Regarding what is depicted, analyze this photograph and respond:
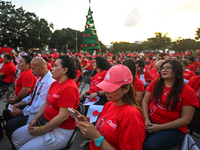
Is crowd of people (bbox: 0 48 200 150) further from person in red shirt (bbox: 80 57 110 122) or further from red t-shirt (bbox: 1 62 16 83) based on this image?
red t-shirt (bbox: 1 62 16 83)

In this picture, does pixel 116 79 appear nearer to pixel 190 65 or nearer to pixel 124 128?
pixel 124 128

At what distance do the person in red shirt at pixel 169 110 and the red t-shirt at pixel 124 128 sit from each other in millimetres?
851

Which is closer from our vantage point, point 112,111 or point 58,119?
point 112,111

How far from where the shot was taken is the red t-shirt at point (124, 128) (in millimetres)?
1208

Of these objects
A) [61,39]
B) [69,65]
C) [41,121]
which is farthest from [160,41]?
[41,121]

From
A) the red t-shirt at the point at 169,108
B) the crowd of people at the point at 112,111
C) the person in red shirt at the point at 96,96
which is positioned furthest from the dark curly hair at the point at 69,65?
the red t-shirt at the point at 169,108

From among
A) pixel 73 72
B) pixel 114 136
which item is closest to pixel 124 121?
pixel 114 136

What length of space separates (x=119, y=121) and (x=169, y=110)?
4.07ft

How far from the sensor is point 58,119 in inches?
76.9

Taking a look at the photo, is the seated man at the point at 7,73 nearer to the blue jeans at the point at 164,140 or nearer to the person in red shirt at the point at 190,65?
the blue jeans at the point at 164,140

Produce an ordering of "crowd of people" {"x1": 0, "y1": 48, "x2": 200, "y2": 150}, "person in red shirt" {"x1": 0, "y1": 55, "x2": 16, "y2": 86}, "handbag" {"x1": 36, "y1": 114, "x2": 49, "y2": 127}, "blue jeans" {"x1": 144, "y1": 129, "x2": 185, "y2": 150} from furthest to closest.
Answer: "person in red shirt" {"x1": 0, "y1": 55, "x2": 16, "y2": 86}
"handbag" {"x1": 36, "y1": 114, "x2": 49, "y2": 127}
"blue jeans" {"x1": 144, "y1": 129, "x2": 185, "y2": 150}
"crowd of people" {"x1": 0, "y1": 48, "x2": 200, "y2": 150}

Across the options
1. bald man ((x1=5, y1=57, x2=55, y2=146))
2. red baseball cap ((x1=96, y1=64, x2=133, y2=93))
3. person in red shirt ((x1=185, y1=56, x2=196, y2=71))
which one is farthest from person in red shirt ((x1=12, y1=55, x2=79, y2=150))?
person in red shirt ((x1=185, y1=56, x2=196, y2=71))

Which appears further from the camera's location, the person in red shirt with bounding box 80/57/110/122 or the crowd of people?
the person in red shirt with bounding box 80/57/110/122

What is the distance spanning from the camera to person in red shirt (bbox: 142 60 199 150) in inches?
79.3
